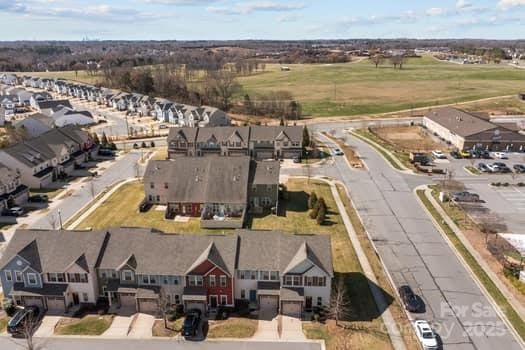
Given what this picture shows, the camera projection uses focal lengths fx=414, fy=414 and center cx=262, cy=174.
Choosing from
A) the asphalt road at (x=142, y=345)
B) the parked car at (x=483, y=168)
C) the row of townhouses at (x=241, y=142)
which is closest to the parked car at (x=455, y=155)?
the parked car at (x=483, y=168)

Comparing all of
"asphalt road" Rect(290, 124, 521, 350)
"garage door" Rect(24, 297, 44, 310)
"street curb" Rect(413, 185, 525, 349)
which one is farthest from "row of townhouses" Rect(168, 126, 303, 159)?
"garage door" Rect(24, 297, 44, 310)

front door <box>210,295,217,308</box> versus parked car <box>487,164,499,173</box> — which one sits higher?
parked car <box>487,164,499,173</box>

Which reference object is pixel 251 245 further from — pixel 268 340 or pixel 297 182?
pixel 297 182

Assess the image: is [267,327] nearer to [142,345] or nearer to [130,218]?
[142,345]

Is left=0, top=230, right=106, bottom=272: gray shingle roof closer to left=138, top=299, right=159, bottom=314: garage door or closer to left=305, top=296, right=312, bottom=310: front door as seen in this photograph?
left=138, top=299, right=159, bottom=314: garage door

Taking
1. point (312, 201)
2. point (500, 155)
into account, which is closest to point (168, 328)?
point (312, 201)
